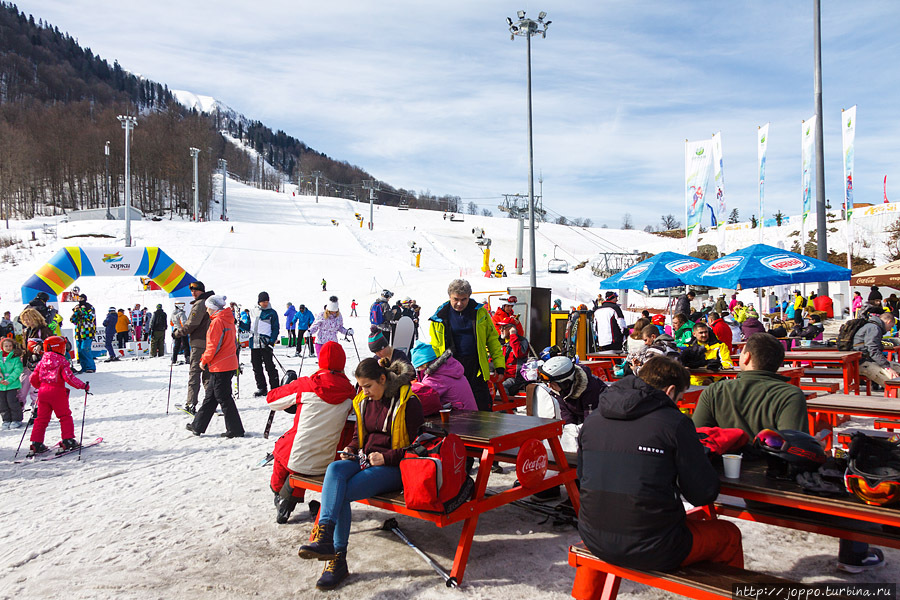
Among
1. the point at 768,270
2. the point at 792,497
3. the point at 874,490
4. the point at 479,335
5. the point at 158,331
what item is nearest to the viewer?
the point at 874,490

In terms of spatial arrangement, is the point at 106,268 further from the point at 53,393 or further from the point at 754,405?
the point at 754,405

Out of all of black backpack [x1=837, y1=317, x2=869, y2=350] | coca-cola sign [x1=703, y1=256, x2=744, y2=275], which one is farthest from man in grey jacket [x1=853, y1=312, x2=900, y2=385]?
coca-cola sign [x1=703, y1=256, x2=744, y2=275]

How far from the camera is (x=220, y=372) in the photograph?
22.7 feet

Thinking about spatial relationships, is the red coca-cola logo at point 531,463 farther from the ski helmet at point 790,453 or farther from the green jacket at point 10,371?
the green jacket at point 10,371

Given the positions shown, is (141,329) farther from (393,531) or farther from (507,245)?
(507,245)

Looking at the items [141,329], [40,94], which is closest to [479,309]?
[141,329]

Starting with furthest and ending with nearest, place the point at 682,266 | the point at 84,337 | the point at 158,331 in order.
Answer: the point at 158,331 → the point at 84,337 → the point at 682,266

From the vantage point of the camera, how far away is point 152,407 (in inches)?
358

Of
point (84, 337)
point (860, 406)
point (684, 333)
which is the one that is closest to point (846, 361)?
point (684, 333)

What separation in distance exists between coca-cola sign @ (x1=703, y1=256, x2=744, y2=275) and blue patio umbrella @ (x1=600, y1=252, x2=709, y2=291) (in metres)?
0.69

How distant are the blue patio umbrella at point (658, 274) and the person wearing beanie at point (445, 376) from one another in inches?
289

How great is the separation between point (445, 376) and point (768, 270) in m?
7.49

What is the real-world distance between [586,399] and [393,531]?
1.63 m

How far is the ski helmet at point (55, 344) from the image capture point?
663cm
